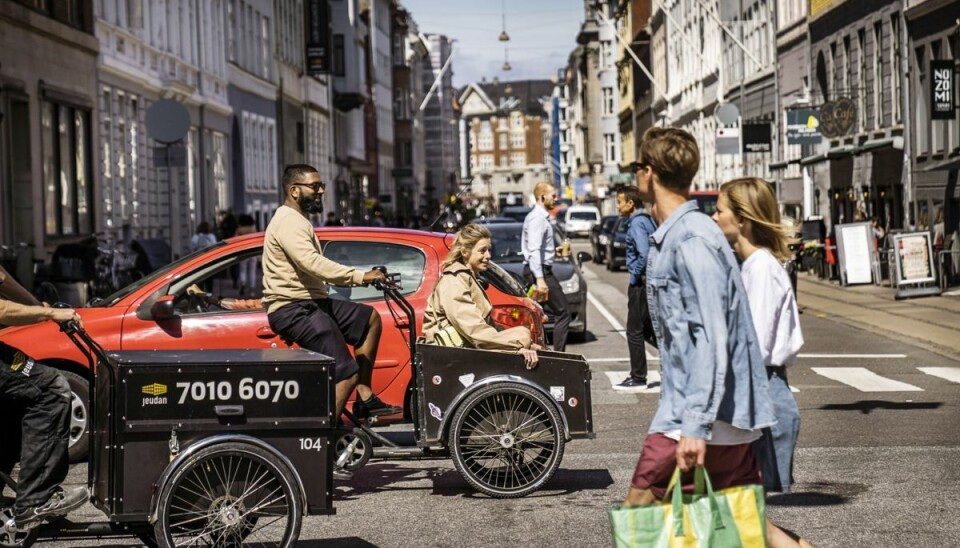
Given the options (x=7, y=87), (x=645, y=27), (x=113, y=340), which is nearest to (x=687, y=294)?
(x=113, y=340)

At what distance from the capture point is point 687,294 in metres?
5.45

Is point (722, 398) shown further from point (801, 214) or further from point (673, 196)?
point (801, 214)

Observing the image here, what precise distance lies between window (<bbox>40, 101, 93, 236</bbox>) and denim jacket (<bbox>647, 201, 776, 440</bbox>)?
75.1 ft

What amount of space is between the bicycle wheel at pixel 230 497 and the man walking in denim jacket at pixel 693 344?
203 cm

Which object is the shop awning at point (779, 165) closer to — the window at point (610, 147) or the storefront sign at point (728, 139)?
the storefront sign at point (728, 139)

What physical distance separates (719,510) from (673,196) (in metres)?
1.05

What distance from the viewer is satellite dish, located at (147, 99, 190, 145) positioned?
2117cm

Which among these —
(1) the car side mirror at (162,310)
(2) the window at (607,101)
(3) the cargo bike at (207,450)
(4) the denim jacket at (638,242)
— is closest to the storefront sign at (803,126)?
(4) the denim jacket at (638,242)

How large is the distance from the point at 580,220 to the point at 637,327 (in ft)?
221

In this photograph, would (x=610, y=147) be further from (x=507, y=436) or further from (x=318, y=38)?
(x=507, y=436)

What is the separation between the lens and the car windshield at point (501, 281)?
1182 centimetres

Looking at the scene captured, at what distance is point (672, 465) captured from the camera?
563 cm

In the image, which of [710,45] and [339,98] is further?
[339,98]

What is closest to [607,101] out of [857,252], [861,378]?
[857,252]
